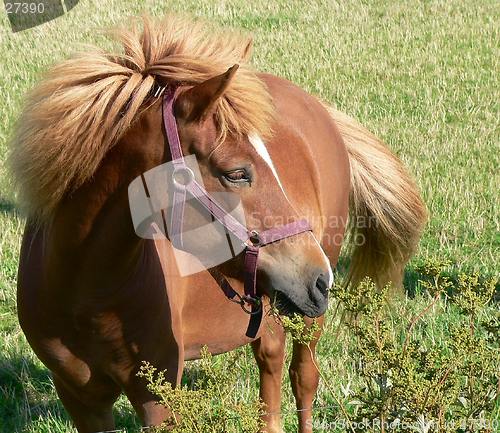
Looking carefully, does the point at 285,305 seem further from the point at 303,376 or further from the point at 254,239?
the point at 303,376

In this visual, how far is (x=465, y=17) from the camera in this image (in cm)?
1362

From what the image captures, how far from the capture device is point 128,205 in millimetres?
2498

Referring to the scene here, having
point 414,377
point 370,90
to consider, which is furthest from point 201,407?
point 370,90

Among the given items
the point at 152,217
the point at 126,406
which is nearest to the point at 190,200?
the point at 152,217

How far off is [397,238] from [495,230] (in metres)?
1.93

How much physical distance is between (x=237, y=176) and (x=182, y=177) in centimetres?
16

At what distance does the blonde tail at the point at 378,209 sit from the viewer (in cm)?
423

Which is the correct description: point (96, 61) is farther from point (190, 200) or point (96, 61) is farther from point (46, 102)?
point (190, 200)

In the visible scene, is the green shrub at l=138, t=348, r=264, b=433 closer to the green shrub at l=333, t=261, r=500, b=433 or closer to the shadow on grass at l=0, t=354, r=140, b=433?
the green shrub at l=333, t=261, r=500, b=433

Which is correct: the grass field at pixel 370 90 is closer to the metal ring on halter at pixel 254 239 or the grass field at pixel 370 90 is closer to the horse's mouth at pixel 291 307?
the horse's mouth at pixel 291 307

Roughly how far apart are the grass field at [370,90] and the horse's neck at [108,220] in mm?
270

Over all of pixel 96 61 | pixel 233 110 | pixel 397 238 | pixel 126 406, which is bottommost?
pixel 126 406

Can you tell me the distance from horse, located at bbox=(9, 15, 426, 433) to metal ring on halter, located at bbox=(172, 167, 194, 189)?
0.14 ft

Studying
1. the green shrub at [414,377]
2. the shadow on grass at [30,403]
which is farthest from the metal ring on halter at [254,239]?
the shadow on grass at [30,403]
